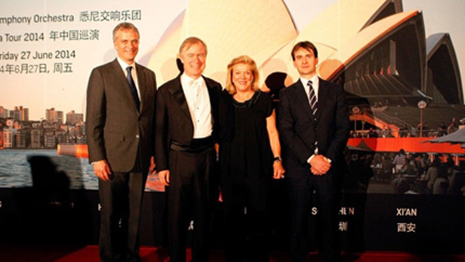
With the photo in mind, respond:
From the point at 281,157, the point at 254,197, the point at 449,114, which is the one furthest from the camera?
the point at 449,114

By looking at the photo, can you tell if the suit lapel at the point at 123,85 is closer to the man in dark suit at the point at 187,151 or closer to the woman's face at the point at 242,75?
the man in dark suit at the point at 187,151

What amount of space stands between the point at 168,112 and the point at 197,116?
0.65 ft

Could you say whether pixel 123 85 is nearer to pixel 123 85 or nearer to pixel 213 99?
pixel 123 85

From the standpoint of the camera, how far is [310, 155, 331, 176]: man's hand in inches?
100

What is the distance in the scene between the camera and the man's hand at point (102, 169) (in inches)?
101

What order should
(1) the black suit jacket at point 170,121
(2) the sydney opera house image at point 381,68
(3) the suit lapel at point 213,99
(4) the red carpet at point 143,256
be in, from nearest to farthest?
(1) the black suit jacket at point 170,121 → (3) the suit lapel at point 213,99 → (4) the red carpet at point 143,256 → (2) the sydney opera house image at point 381,68

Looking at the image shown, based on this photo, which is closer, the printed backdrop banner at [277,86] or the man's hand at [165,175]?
the man's hand at [165,175]

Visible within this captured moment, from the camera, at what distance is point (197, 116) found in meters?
2.57

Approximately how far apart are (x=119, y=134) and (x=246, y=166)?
893 millimetres

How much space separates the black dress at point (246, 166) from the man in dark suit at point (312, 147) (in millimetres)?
184

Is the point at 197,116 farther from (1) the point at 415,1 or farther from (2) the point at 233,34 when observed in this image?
(1) the point at 415,1

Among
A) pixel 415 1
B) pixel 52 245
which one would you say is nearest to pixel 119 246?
pixel 52 245

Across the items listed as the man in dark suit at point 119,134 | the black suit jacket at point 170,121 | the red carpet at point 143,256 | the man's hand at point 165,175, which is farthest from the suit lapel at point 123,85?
the red carpet at point 143,256

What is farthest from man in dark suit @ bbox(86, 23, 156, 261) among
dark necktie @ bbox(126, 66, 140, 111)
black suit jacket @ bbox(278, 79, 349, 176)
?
black suit jacket @ bbox(278, 79, 349, 176)
